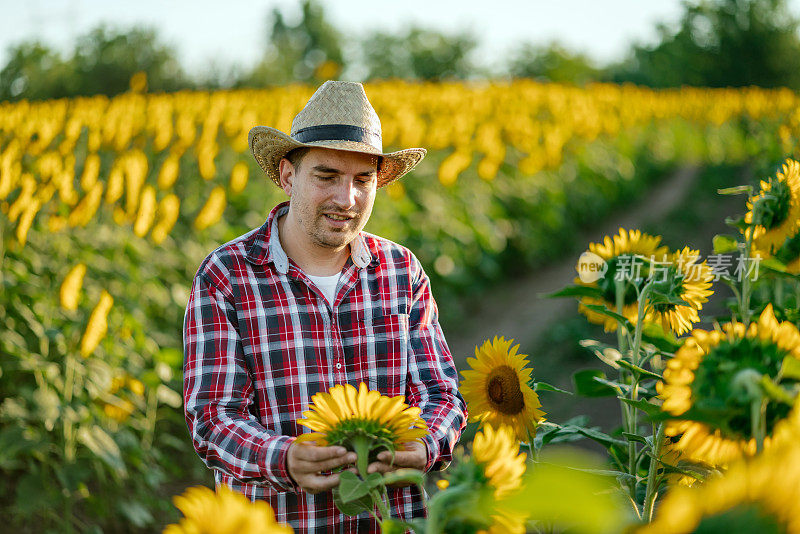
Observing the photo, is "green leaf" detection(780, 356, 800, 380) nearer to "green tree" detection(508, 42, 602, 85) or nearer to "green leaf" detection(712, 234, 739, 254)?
"green leaf" detection(712, 234, 739, 254)

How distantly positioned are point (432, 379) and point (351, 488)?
0.82m

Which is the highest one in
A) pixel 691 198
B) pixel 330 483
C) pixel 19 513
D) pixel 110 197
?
pixel 691 198

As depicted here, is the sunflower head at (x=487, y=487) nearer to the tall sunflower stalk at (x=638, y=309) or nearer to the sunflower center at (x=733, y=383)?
the sunflower center at (x=733, y=383)

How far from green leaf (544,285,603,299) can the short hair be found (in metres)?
0.62

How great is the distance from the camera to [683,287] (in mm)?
1472

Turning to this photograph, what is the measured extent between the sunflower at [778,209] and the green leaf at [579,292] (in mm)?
320

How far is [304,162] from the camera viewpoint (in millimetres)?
1668

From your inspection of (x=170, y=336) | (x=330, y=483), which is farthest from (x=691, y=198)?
(x=330, y=483)

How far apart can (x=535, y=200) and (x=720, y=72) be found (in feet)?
61.4

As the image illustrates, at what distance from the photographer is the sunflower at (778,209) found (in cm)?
145

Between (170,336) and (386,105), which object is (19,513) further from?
(386,105)

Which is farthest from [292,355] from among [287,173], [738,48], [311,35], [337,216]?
[311,35]

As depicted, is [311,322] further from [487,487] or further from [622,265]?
[487,487]

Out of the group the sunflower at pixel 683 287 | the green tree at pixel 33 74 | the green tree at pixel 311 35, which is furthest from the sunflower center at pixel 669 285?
the green tree at pixel 311 35
